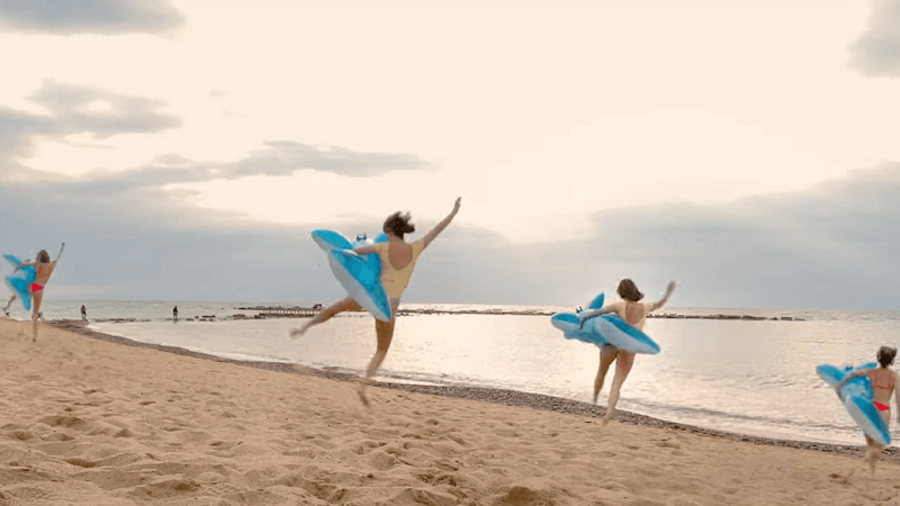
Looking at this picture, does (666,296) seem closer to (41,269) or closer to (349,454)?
(349,454)

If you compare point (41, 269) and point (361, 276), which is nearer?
point (361, 276)

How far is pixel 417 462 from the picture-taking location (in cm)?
661

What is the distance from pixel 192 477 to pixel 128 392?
547 centimetres

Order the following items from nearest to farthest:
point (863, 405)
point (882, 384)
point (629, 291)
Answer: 1. point (629, 291)
2. point (863, 405)
3. point (882, 384)

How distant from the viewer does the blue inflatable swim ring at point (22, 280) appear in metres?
15.4

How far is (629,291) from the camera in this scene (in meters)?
6.00

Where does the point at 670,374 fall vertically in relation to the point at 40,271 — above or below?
below

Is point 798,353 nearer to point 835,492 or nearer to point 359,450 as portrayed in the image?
point 835,492

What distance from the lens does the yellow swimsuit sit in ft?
15.9

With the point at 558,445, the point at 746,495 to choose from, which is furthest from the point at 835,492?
the point at 558,445

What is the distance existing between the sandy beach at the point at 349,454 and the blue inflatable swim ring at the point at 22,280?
3382mm

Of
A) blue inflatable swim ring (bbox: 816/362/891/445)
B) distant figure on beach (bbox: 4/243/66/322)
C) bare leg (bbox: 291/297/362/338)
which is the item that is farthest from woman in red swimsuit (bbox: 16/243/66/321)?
blue inflatable swim ring (bbox: 816/362/891/445)

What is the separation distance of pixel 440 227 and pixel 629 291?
2.32m

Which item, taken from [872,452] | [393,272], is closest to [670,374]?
[872,452]
